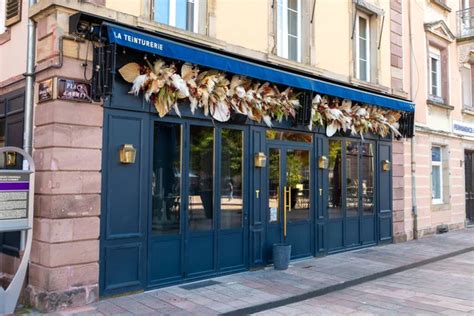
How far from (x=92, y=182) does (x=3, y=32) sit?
3262 mm

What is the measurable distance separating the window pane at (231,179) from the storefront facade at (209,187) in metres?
0.02

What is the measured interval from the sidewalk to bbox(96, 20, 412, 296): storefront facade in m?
0.29

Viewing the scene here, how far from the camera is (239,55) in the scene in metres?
8.19

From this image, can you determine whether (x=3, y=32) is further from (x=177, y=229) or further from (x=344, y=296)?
(x=344, y=296)

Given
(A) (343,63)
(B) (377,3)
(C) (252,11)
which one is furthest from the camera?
(B) (377,3)

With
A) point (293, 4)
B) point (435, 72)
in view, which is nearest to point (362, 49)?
point (293, 4)

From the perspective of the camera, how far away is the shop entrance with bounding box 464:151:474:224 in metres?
16.4

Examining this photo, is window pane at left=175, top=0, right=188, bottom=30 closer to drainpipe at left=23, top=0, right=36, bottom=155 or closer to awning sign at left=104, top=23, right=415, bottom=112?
awning sign at left=104, top=23, right=415, bottom=112

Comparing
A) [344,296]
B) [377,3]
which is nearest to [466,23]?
[377,3]

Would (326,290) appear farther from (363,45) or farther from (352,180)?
(363,45)

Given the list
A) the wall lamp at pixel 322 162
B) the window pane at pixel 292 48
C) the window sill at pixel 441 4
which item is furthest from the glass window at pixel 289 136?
the window sill at pixel 441 4

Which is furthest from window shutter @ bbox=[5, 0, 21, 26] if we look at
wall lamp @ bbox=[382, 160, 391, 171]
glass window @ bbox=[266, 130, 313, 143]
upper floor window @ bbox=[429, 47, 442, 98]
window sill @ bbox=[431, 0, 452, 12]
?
window sill @ bbox=[431, 0, 452, 12]

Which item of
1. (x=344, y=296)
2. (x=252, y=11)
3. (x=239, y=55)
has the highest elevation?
(x=252, y=11)

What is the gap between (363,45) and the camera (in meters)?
12.1
